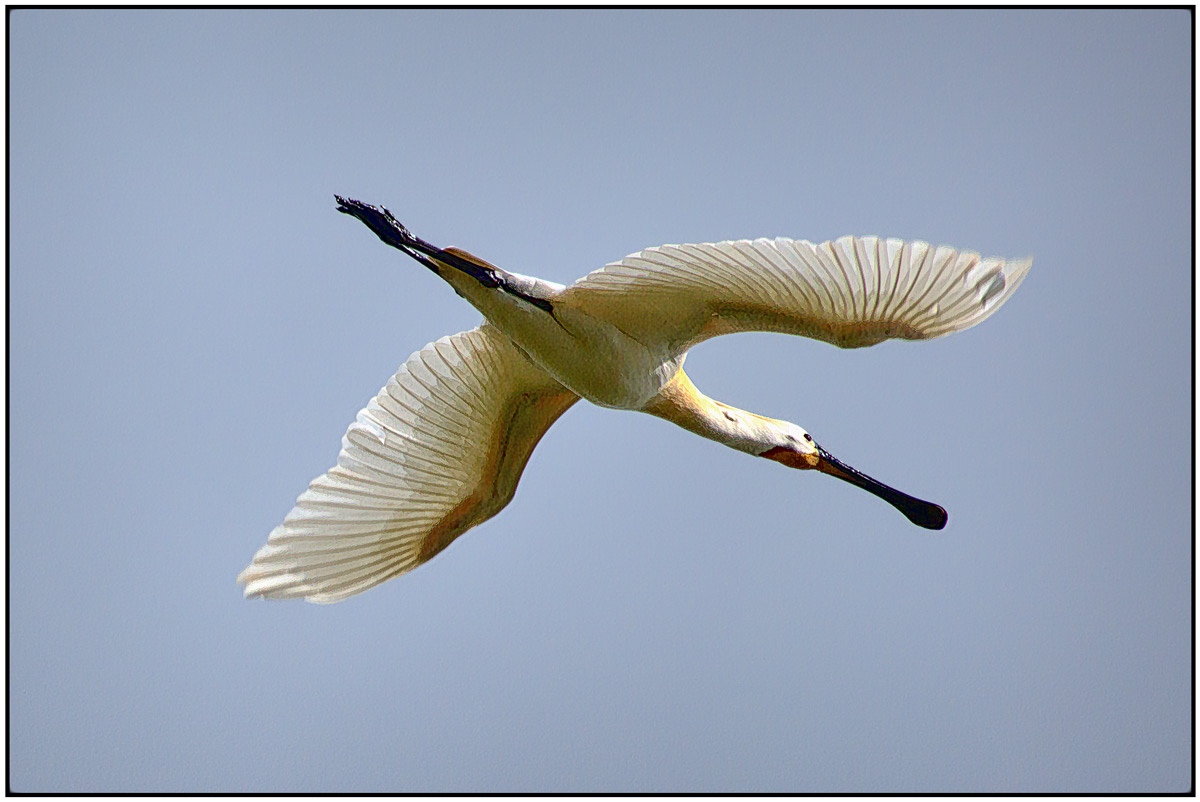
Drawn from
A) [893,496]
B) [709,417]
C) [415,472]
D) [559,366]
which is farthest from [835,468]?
[415,472]

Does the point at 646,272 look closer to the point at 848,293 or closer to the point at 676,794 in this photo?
the point at 848,293

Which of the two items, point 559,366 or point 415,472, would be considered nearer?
point 559,366

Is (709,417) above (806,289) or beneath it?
beneath

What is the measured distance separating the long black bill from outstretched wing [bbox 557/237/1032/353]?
1.32m

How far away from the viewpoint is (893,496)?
26.3ft

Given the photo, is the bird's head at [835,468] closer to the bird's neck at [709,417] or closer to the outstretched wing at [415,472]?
the bird's neck at [709,417]

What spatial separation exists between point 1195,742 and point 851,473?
2.83 m

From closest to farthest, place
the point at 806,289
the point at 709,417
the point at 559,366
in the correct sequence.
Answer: the point at 806,289 → the point at 559,366 → the point at 709,417

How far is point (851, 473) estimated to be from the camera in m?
7.98

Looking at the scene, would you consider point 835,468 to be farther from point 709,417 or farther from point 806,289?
point 806,289

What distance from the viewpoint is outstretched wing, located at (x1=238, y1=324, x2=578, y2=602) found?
773cm

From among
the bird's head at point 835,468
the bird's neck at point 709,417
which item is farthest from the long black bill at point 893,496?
the bird's neck at point 709,417

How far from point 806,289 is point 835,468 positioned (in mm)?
1733

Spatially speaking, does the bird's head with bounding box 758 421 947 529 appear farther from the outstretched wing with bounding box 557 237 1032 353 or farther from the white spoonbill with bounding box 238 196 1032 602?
the outstretched wing with bounding box 557 237 1032 353
